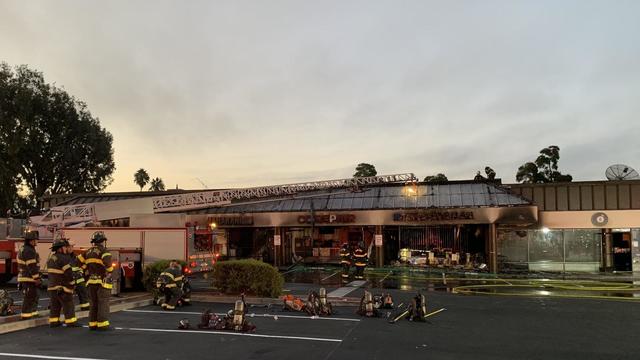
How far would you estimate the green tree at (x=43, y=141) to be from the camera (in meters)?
38.8

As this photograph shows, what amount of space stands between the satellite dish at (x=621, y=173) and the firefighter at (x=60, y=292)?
26949mm

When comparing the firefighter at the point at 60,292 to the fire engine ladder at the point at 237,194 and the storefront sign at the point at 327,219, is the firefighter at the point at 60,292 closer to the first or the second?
the fire engine ladder at the point at 237,194

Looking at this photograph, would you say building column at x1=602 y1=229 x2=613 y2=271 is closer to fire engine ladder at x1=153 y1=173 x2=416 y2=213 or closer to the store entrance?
the store entrance

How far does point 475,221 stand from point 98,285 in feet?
63.1

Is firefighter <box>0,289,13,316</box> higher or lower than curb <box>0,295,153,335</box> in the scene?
higher

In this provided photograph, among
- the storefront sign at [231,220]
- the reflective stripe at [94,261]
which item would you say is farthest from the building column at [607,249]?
the reflective stripe at [94,261]

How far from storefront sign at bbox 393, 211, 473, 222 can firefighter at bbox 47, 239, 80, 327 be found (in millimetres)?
18096

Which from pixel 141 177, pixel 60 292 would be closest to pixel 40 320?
pixel 60 292

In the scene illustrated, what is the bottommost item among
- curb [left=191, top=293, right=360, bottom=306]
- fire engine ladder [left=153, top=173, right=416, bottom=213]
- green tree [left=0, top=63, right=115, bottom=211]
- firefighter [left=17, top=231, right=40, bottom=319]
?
curb [left=191, top=293, right=360, bottom=306]

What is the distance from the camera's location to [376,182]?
25188 millimetres

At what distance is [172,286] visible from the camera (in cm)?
1239

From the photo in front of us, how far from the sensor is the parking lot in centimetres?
793

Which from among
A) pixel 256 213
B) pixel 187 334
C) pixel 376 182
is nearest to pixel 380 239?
pixel 376 182

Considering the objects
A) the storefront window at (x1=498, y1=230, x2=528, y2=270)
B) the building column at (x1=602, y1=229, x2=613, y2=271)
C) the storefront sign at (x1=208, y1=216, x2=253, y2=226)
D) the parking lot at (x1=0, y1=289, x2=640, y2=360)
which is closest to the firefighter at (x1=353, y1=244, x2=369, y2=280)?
the parking lot at (x1=0, y1=289, x2=640, y2=360)
